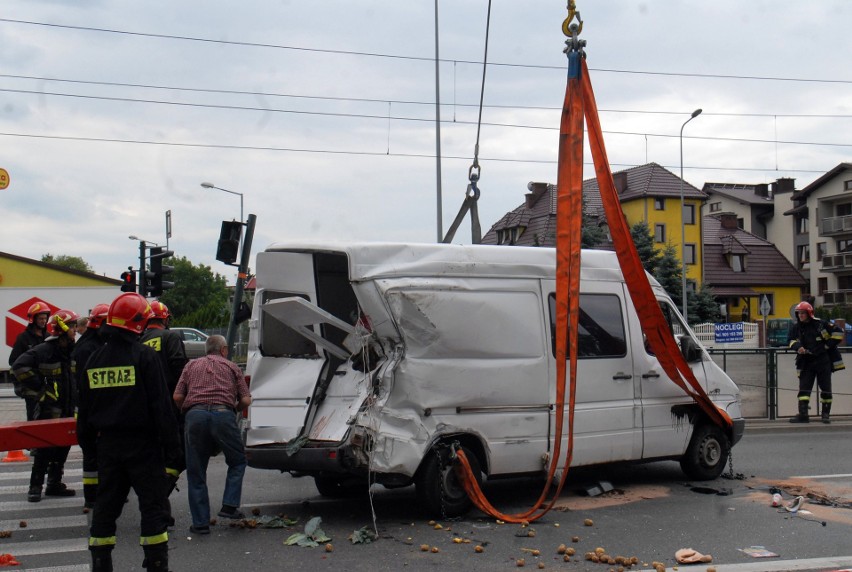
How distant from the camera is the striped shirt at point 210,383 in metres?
7.76

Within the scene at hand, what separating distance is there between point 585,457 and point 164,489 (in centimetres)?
433

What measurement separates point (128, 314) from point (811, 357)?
40.4ft

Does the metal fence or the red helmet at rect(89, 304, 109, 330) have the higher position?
the red helmet at rect(89, 304, 109, 330)

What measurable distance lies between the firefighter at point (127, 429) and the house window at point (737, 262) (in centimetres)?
6612

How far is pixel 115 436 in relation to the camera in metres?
5.68

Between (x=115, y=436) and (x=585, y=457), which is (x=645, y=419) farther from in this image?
(x=115, y=436)

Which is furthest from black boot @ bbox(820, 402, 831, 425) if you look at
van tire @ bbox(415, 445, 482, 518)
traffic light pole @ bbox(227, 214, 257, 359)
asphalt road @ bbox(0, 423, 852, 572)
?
traffic light pole @ bbox(227, 214, 257, 359)

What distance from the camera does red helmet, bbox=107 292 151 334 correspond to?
18.7 feet

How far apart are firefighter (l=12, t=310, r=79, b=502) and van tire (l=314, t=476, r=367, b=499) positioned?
8.59 ft

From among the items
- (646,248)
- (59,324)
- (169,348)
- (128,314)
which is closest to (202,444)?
(169,348)

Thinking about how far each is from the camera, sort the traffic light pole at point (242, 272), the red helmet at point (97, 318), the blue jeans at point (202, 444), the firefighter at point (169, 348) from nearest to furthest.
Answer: the blue jeans at point (202, 444)
the firefighter at point (169, 348)
the red helmet at point (97, 318)
the traffic light pole at point (242, 272)

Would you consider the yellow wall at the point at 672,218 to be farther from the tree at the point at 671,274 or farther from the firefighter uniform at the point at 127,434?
the firefighter uniform at the point at 127,434

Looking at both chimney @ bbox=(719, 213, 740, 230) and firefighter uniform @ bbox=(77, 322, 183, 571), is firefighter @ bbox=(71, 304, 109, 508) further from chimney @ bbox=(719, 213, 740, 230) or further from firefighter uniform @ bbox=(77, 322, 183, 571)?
chimney @ bbox=(719, 213, 740, 230)

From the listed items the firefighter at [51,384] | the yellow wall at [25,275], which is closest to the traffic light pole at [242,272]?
the firefighter at [51,384]
